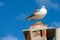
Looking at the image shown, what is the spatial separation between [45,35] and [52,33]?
1034 mm

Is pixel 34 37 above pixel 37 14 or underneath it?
underneath

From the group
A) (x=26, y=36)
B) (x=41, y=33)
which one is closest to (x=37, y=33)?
(x=41, y=33)

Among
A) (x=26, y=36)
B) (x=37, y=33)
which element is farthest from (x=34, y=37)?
(x=26, y=36)

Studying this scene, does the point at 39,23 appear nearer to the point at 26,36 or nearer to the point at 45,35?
the point at 45,35

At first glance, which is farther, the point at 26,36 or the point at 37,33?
the point at 26,36

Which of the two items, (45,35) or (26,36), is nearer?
(45,35)

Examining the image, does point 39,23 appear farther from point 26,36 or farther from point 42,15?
point 26,36

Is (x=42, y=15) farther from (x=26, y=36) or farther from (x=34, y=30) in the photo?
(x=26, y=36)

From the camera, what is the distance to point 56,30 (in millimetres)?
22359

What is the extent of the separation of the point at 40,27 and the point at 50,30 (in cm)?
Result: 90

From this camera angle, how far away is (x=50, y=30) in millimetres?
22672

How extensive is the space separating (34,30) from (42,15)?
1304 millimetres

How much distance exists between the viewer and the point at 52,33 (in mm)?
23234

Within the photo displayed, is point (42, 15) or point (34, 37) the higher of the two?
point (42, 15)
